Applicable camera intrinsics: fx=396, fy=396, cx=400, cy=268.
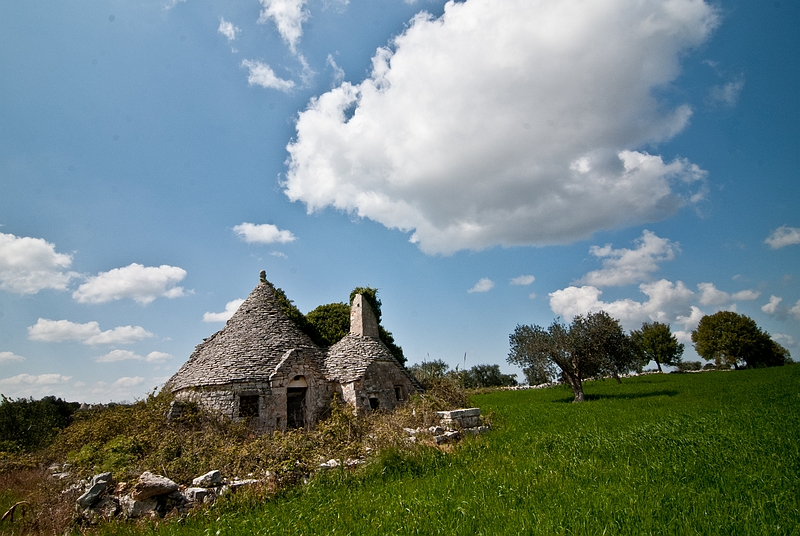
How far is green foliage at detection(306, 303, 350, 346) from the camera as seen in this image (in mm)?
19734

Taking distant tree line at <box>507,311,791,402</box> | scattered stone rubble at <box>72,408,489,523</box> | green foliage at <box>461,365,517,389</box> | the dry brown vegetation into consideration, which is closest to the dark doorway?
the dry brown vegetation

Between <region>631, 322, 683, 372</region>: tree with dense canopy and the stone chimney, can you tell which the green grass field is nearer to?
the stone chimney

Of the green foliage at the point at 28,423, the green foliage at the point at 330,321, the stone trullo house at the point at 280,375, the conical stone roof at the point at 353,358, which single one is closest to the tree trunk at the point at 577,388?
the conical stone roof at the point at 353,358

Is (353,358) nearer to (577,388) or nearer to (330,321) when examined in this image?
(330,321)

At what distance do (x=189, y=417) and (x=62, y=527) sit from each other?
22.5 ft

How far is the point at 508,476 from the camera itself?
22.1ft

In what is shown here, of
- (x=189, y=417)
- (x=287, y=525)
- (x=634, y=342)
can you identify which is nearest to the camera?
(x=287, y=525)

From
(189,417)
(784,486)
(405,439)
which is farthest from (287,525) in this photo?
(189,417)

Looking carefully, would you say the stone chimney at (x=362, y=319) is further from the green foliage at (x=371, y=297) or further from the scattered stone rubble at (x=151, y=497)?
the scattered stone rubble at (x=151, y=497)

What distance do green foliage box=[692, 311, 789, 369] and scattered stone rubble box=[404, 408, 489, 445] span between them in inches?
2039

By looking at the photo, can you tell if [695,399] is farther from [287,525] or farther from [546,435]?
[287,525]

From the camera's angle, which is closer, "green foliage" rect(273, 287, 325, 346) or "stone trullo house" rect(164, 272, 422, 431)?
"stone trullo house" rect(164, 272, 422, 431)

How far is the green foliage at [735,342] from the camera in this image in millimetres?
47562

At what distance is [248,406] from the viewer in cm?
1405
